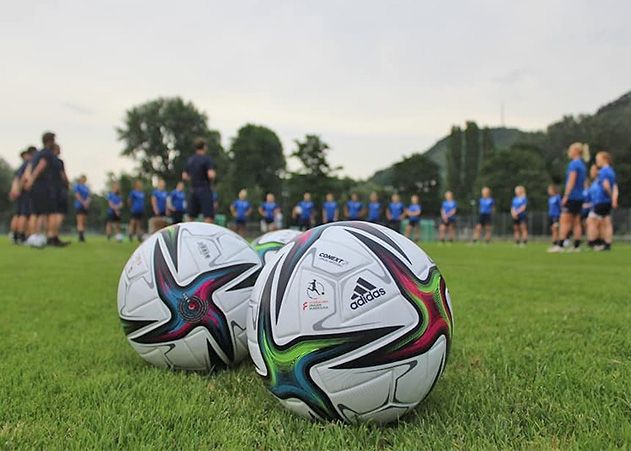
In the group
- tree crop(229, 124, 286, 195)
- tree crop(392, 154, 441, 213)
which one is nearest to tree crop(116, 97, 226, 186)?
tree crop(229, 124, 286, 195)

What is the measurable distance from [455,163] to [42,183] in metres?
85.1

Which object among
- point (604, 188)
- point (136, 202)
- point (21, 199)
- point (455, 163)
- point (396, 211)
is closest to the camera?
point (604, 188)

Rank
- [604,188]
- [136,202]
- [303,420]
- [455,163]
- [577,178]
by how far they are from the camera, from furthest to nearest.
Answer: [455,163] < [136,202] < [604,188] < [577,178] < [303,420]

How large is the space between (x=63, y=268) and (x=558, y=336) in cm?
767

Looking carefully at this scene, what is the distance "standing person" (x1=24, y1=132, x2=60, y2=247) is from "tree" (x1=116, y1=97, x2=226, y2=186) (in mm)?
55343

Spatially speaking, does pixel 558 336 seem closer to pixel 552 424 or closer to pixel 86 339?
pixel 552 424

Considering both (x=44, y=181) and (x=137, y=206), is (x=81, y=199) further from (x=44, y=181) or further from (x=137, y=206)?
(x=44, y=181)

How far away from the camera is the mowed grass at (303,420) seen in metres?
2.13

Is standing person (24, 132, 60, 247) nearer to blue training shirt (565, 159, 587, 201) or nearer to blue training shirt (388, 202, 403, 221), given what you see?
blue training shirt (565, 159, 587, 201)

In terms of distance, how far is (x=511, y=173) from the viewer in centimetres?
6575

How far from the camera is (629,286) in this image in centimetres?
629

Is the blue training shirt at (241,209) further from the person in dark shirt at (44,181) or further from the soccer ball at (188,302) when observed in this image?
the soccer ball at (188,302)

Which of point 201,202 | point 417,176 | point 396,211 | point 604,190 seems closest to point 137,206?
point 201,202

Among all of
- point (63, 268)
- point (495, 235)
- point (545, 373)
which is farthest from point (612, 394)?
point (495, 235)
